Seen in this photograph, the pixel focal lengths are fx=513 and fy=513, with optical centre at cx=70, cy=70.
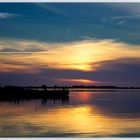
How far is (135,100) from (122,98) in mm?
950

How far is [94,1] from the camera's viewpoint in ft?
13.9

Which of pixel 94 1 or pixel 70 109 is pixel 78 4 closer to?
pixel 94 1

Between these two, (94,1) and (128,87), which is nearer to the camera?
(94,1)

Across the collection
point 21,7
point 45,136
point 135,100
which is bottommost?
point 45,136

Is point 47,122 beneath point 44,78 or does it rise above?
beneath

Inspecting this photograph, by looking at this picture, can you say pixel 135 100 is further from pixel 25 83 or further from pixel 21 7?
pixel 21 7

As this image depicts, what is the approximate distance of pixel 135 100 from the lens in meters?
4.53

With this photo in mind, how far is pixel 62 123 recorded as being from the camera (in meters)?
4.38

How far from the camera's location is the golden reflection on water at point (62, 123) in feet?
13.8

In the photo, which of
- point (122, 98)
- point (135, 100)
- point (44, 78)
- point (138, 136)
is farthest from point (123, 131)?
point (122, 98)

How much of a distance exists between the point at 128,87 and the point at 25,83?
92cm

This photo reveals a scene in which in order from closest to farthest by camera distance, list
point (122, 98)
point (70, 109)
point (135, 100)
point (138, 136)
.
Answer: point (138, 136) → point (135, 100) → point (70, 109) → point (122, 98)

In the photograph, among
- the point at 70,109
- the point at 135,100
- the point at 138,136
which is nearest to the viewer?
the point at 138,136

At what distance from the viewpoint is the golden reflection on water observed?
421 centimetres
